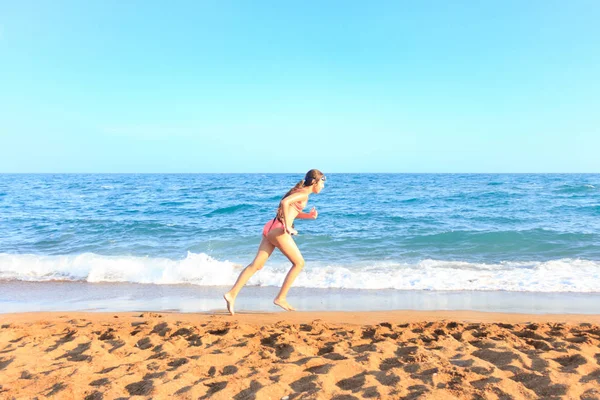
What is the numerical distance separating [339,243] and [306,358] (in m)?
8.95

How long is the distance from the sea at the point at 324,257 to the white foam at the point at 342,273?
36 millimetres

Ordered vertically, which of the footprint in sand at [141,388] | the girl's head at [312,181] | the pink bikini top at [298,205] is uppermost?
the girl's head at [312,181]

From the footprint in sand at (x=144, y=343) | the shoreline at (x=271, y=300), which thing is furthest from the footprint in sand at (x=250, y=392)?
the shoreline at (x=271, y=300)

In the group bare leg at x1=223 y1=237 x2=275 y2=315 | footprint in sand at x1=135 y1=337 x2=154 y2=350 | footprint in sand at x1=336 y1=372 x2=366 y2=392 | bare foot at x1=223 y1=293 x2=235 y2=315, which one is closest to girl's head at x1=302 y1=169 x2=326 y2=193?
bare leg at x1=223 y1=237 x2=275 y2=315

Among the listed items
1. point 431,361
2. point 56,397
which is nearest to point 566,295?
point 431,361

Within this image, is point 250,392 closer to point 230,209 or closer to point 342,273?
point 342,273

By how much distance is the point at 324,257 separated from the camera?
11.1 metres

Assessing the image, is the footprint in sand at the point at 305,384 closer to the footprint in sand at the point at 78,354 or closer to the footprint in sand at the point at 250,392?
the footprint in sand at the point at 250,392

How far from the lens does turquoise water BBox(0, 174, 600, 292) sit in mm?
8789

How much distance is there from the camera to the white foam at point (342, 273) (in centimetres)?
801

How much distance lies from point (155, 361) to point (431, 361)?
2.48 metres

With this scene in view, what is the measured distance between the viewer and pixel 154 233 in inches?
587

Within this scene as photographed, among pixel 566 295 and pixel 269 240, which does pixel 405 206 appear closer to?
pixel 566 295

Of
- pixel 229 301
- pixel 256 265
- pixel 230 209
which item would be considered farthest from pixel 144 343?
pixel 230 209
